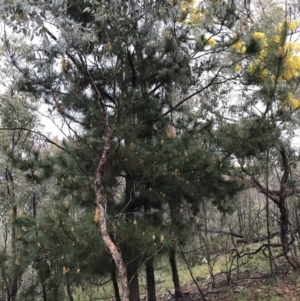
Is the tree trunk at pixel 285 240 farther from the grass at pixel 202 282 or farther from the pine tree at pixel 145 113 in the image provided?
the pine tree at pixel 145 113

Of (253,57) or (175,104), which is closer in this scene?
(253,57)

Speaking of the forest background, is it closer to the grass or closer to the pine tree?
the pine tree

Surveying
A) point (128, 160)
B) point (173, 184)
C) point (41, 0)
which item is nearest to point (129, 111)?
point (128, 160)

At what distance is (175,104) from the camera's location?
557 centimetres

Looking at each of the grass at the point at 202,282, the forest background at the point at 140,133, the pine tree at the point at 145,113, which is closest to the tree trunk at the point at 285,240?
the forest background at the point at 140,133

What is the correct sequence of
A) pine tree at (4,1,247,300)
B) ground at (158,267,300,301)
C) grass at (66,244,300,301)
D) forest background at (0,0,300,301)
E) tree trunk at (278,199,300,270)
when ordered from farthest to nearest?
tree trunk at (278,199,300,270)
grass at (66,244,300,301)
ground at (158,267,300,301)
pine tree at (4,1,247,300)
forest background at (0,0,300,301)

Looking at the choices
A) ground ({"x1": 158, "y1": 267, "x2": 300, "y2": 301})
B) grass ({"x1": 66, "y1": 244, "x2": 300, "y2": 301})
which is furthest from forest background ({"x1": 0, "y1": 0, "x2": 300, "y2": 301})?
grass ({"x1": 66, "y1": 244, "x2": 300, "y2": 301})

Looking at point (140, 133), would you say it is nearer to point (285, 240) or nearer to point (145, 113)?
point (145, 113)

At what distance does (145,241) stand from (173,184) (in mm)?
940

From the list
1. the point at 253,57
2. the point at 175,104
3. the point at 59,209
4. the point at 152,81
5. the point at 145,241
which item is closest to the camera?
the point at 59,209

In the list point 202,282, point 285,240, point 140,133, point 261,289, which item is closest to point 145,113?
point 140,133

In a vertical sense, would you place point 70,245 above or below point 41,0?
below

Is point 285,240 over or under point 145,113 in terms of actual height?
Answer: under

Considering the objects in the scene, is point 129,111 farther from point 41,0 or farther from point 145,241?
point 41,0
